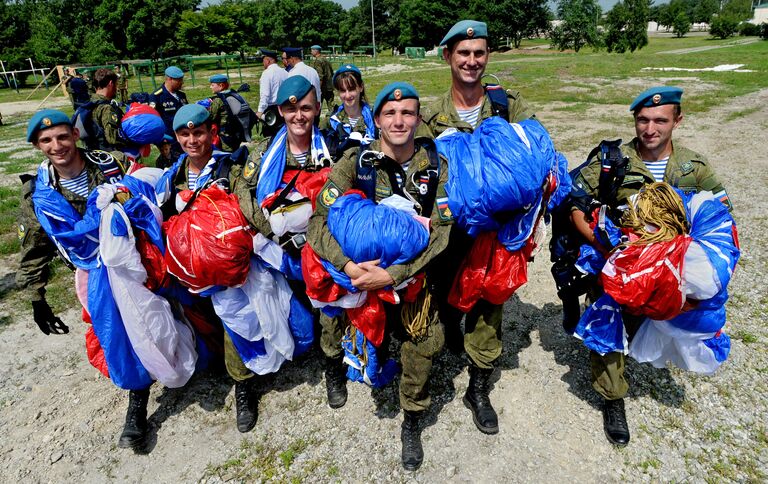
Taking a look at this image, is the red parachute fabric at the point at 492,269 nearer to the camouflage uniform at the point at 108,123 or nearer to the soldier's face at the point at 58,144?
the soldier's face at the point at 58,144

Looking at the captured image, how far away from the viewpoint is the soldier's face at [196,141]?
2.96 m

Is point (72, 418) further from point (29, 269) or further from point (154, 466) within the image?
point (29, 269)

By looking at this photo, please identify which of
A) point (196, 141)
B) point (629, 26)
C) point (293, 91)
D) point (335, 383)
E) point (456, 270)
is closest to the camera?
point (293, 91)

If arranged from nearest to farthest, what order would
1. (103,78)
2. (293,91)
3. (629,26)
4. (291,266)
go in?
(293,91)
(291,266)
(103,78)
(629,26)

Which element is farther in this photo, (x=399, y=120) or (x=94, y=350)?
(x=94, y=350)

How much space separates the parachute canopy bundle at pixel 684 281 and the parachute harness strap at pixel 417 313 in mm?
982

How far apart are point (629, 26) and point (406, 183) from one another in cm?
5237

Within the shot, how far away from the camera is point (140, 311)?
2.65 m

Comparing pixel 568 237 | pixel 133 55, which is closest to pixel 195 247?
pixel 568 237

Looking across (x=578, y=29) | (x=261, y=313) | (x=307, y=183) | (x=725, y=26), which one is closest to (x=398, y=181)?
(x=307, y=183)

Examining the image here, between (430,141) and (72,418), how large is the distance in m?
3.15

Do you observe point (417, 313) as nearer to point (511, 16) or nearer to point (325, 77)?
point (325, 77)

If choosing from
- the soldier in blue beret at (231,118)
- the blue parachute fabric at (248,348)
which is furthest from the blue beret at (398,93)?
the soldier in blue beret at (231,118)

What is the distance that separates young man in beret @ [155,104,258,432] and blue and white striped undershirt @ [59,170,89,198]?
418 millimetres
